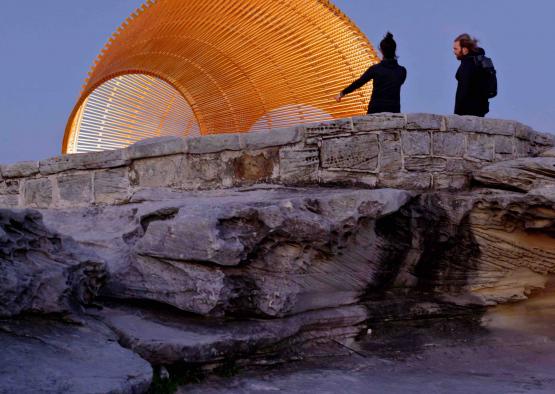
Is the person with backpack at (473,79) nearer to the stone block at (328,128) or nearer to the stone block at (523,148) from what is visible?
the stone block at (523,148)

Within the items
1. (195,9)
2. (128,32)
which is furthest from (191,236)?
(128,32)

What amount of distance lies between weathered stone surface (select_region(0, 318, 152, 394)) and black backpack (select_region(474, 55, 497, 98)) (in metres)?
4.00

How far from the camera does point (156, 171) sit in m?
5.02

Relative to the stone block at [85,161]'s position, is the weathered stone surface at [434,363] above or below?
below

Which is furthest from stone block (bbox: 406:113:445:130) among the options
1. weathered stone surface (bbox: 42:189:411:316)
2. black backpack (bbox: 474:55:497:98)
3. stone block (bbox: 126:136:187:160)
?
stone block (bbox: 126:136:187:160)

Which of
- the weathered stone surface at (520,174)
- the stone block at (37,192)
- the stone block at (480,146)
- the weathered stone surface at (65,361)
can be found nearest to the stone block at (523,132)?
the stone block at (480,146)

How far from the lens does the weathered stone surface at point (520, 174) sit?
458cm

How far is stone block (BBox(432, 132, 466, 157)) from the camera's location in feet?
15.6

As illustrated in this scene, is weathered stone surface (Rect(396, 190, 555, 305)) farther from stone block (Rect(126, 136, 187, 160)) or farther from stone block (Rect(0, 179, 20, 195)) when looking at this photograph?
stone block (Rect(0, 179, 20, 195))

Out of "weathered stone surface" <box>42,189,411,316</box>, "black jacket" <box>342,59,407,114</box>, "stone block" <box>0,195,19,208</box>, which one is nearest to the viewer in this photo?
"weathered stone surface" <box>42,189,411,316</box>

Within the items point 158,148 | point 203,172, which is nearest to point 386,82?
point 203,172

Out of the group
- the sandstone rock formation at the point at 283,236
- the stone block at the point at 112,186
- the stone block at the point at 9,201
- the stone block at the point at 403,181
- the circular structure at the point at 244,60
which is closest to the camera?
the sandstone rock formation at the point at 283,236

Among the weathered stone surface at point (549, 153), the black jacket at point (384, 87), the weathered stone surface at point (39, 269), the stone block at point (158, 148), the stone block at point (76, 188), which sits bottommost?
the weathered stone surface at point (39, 269)

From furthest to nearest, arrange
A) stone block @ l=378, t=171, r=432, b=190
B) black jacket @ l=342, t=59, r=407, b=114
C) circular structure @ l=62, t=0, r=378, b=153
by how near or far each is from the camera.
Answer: circular structure @ l=62, t=0, r=378, b=153 < black jacket @ l=342, t=59, r=407, b=114 < stone block @ l=378, t=171, r=432, b=190
